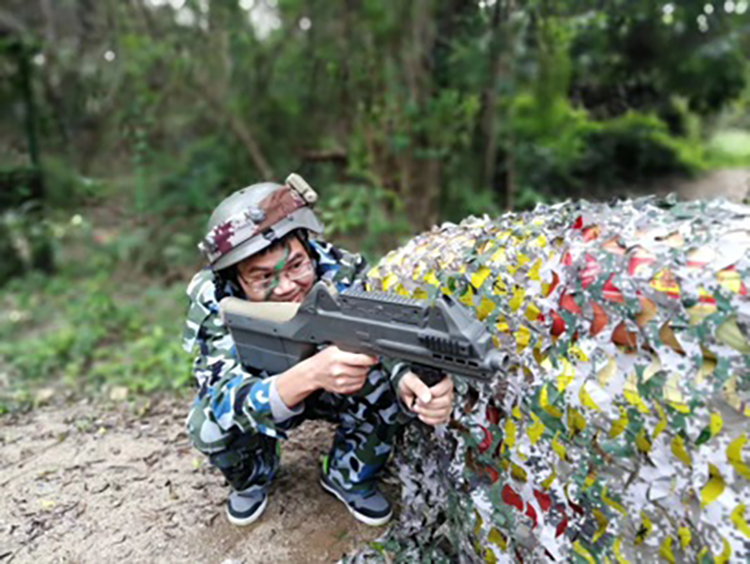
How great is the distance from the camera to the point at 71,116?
7.60 meters

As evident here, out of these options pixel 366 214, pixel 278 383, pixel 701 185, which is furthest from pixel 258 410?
pixel 701 185

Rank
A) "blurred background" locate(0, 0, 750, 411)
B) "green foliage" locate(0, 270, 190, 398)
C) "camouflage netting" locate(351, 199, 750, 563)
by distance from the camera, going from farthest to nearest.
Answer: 1. "blurred background" locate(0, 0, 750, 411)
2. "green foliage" locate(0, 270, 190, 398)
3. "camouflage netting" locate(351, 199, 750, 563)

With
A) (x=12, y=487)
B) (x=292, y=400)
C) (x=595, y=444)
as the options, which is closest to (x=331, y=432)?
(x=292, y=400)

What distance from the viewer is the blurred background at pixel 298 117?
6250 mm

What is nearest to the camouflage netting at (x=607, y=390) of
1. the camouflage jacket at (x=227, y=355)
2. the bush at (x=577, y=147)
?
the camouflage jacket at (x=227, y=355)

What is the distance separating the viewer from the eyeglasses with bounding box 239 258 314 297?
2.37 meters

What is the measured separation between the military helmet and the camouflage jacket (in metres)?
0.21

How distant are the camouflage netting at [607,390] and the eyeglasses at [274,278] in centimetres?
47

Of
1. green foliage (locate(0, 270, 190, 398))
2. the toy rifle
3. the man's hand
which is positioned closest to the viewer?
the toy rifle

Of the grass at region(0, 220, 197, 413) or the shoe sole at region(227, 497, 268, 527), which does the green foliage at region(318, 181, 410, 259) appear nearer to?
the grass at region(0, 220, 197, 413)

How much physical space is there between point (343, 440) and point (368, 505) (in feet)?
0.94

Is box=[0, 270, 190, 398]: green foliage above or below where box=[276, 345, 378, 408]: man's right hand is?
below

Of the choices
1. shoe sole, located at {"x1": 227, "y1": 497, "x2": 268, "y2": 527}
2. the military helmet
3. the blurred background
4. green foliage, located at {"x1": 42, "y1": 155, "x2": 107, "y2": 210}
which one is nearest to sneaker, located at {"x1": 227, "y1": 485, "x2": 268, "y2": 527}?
shoe sole, located at {"x1": 227, "y1": 497, "x2": 268, "y2": 527}

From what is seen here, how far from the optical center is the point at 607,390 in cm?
164
